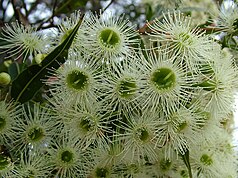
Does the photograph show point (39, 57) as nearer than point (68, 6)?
Yes

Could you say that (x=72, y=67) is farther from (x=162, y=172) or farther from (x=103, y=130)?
(x=162, y=172)

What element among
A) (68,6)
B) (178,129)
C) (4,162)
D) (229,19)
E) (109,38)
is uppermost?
(68,6)

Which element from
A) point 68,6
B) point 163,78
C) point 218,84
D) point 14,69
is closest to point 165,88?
point 163,78

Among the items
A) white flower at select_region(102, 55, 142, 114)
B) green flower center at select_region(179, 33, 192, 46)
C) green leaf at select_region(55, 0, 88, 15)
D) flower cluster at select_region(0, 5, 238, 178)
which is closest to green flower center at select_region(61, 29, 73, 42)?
flower cluster at select_region(0, 5, 238, 178)

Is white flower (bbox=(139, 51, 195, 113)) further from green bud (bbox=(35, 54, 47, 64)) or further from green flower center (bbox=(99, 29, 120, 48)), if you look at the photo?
green bud (bbox=(35, 54, 47, 64))

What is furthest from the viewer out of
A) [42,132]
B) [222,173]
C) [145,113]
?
[222,173]

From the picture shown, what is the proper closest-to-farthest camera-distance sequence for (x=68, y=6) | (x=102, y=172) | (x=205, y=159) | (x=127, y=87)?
(x=127, y=87), (x=102, y=172), (x=205, y=159), (x=68, y=6)

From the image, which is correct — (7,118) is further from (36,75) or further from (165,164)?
(165,164)

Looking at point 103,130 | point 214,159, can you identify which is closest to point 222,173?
point 214,159
